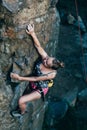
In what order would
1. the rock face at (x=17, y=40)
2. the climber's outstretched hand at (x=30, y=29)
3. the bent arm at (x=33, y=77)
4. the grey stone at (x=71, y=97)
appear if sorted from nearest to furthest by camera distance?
the rock face at (x=17, y=40) → the climber's outstretched hand at (x=30, y=29) → the bent arm at (x=33, y=77) → the grey stone at (x=71, y=97)

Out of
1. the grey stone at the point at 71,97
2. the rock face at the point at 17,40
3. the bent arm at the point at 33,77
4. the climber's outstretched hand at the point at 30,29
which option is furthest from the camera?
the grey stone at the point at 71,97

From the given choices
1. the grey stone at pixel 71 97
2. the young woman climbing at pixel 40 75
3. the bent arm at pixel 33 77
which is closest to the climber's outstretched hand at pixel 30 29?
the young woman climbing at pixel 40 75

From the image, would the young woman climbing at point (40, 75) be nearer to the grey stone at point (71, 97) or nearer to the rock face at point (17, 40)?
the rock face at point (17, 40)

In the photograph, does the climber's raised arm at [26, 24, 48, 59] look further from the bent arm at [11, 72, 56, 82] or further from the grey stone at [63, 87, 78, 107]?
the grey stone at [63, 87, 78, 107]

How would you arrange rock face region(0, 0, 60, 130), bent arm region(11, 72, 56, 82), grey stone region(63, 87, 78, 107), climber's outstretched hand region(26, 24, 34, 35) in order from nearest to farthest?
1. rock face region(0, 0, 60, 130)
2. climber's outstretched hand region(26, 24, 34, 35)
3. bent arm region(11, 72, 56, 82)
4. grey stone region(63, 87, 78, 107)

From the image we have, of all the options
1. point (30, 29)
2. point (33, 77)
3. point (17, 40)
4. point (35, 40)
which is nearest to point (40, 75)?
point (33, 77)

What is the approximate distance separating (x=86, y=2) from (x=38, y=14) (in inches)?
479

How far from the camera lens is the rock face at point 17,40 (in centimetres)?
689

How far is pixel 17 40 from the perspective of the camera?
7223 mm

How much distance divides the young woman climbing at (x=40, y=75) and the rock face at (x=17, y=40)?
14cm

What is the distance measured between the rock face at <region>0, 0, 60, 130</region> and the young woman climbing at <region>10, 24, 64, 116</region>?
0.14m

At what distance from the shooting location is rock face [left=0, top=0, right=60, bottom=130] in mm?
6895

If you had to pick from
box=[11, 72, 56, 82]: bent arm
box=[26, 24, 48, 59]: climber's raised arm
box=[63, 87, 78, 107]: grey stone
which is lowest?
box=[63, 87, 78, 107]: grey stone

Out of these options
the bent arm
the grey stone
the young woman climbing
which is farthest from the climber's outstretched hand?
the grey stone
